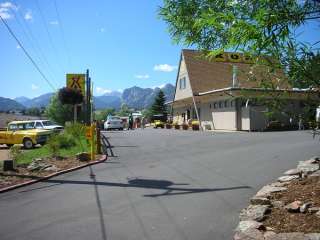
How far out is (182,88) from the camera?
4562 centimetres

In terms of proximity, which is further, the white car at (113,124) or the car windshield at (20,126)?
the white car at (113,124)

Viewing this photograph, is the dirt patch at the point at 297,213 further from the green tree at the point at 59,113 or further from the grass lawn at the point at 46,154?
the green tree at the point at 59,113

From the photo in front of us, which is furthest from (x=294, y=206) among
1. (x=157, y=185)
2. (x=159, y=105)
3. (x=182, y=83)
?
(x=159, y=105)

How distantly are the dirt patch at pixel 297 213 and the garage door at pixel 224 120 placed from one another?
25.4 meters

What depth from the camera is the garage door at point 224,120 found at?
33.5m

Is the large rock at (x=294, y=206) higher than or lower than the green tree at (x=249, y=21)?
lower

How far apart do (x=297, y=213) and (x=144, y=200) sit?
339cm

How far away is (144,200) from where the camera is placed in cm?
879

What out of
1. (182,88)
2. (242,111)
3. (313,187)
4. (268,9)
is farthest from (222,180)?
(182,88)

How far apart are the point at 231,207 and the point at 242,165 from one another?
548 centimetres

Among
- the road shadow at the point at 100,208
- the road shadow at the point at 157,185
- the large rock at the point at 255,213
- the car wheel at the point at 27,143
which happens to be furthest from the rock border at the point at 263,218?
the car wheel at the point at 27,143

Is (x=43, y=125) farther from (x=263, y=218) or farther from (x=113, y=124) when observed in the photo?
(x=263, y=218)

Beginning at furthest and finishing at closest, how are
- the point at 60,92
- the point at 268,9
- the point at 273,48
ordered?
1. the point at 60,92
2. the point at 273,48
3. the point at 268,9

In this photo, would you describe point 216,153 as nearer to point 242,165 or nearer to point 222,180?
point 242,165
